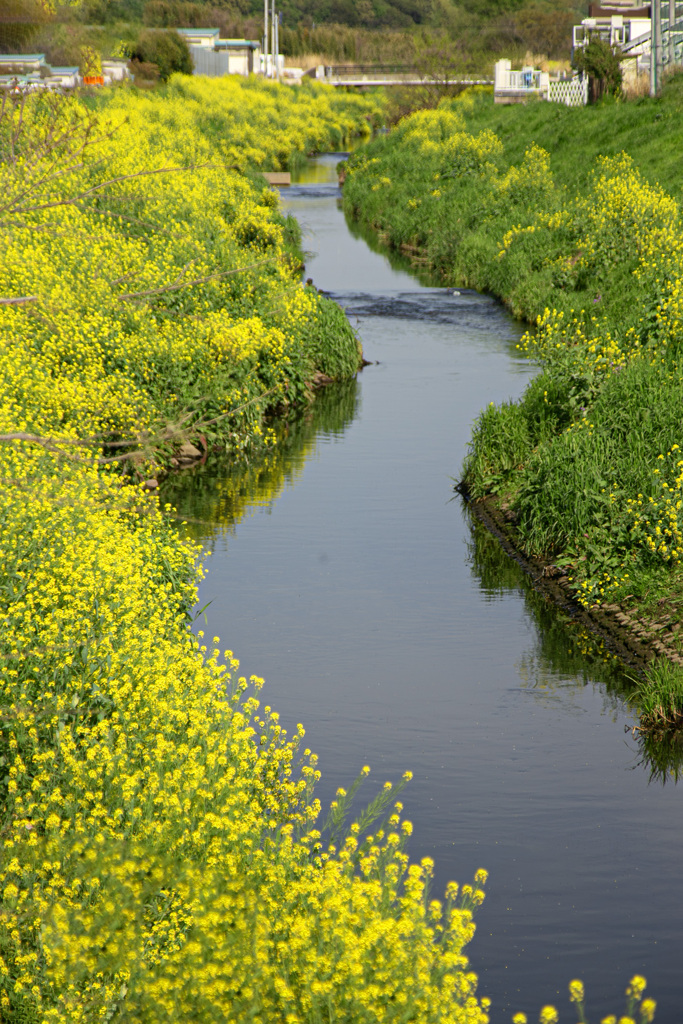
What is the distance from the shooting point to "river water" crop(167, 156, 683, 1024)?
25.3ft

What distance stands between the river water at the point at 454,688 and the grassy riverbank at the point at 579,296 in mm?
797

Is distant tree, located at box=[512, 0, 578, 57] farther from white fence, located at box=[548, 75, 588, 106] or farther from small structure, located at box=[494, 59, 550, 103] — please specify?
white fence, located at box=[548, 75, 588, 106]

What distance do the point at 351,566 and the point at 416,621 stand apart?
165 centimetres

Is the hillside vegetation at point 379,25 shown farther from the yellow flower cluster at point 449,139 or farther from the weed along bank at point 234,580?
the weed along bank at point 234,580

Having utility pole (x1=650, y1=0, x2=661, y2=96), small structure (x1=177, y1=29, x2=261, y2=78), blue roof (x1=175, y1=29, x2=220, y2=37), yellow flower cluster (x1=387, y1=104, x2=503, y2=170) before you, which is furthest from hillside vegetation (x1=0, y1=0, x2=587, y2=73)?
utility pole (x1=650, y1=0, x2=661, y2=96)

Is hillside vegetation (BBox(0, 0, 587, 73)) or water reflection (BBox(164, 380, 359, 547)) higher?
hillside vegetation (BBox(0, 0, 587, 73))

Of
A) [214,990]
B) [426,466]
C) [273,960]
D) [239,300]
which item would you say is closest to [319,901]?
[273,960]

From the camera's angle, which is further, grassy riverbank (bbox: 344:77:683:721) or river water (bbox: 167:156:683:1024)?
grassy riverbank (bbox: 344:77:683:721)

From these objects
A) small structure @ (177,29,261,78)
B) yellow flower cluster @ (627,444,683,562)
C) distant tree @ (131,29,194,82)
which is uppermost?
small structure @ (177,29,261,78)

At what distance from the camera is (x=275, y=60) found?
99812 millimetres

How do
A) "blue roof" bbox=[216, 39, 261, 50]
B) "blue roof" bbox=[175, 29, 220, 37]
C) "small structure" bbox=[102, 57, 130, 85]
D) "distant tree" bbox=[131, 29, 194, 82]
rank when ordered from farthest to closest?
"blue roof" bbox=[216, 39, 261, 50] → "blue roof" bbox=[175, 29, 220, 37] → "distant tree" bbox=[131, 29, 194, 82] → "small structure" bbox=[102, 57, 130, 85]

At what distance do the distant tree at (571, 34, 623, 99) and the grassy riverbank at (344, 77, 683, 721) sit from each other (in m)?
1.42

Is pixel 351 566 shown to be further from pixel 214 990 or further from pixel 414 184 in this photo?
pixel 414 184

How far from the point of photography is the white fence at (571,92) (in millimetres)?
46281
